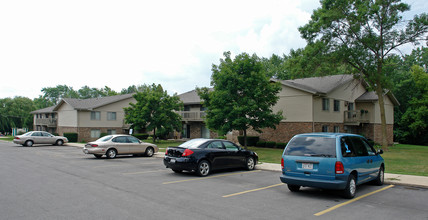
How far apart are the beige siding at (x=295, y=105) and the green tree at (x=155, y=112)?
11.9 metres

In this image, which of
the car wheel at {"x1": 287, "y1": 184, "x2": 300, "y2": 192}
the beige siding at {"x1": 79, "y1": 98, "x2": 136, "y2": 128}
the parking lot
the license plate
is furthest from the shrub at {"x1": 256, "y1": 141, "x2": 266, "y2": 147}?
the beige siding at {"x1": 79, "y1": 98, "x2": 136, "y2": 128}

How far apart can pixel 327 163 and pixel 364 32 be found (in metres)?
23.9

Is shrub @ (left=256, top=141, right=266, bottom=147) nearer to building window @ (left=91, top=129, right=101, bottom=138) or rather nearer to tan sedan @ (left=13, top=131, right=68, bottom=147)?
tan sedan @ (left=13, top=131, right=68, bottom=147)

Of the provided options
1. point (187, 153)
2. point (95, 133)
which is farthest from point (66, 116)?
point (187, 153)

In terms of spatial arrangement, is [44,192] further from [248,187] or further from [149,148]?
[149,148]

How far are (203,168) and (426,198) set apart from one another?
7077mm

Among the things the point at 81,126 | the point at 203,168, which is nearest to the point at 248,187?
the point at 203,168

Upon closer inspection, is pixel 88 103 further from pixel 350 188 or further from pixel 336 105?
pixel 350 188

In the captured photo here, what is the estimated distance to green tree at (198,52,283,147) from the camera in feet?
77.5

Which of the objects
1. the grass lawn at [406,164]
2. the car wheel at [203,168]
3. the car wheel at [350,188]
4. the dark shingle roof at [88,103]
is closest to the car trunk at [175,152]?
the car wheel at [203,168]

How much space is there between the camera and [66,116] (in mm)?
45625

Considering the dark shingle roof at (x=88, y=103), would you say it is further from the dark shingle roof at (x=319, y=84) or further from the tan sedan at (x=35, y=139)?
the dark shingle roof at (x=319, y=84)

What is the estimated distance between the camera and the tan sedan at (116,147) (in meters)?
18.3

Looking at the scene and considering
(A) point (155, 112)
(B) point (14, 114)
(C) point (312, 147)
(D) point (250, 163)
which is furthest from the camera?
(B) point (14, 114)
